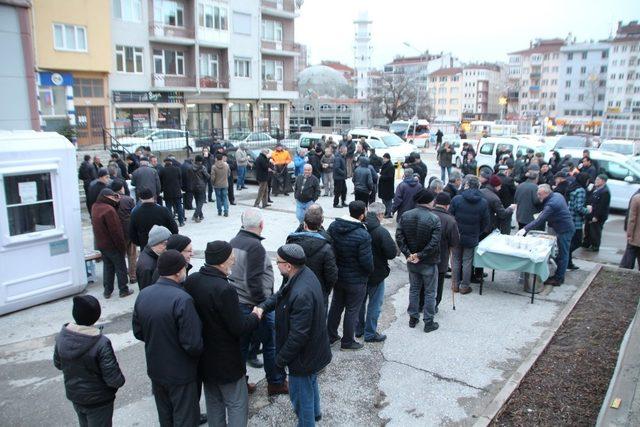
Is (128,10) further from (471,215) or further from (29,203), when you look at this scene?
(471,215)

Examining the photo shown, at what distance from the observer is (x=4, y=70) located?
41.6 feet

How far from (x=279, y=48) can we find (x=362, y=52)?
3428 inches

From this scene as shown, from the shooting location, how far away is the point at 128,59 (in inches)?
1374

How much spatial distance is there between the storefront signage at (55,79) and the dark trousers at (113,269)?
25.2m

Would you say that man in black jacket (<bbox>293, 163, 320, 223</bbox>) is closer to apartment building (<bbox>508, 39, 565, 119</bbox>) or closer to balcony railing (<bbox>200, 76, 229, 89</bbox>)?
balcony railing (<bbox>200, 76, 229, 89</bbox>)

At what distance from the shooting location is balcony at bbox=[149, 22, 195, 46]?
3581 centimetres

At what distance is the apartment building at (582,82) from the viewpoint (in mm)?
107062

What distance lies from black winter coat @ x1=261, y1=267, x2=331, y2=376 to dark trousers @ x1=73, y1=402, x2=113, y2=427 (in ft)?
4.61

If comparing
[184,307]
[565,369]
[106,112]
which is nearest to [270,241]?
[565,369]

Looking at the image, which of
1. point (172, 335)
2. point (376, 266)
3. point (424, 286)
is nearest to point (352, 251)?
point (376, 266)

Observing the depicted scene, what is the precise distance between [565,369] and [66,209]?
746 centimetres

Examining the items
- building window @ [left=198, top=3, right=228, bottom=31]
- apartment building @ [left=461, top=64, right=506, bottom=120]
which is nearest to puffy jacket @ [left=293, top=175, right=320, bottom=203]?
building window @ [left=198, top=3, right=228, bottom=31]

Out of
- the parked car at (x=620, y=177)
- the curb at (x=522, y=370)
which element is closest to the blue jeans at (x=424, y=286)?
the curb at (x=522, y=370)

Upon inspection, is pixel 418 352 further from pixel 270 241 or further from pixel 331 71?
pixel 331 71
